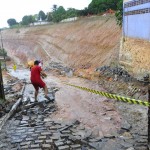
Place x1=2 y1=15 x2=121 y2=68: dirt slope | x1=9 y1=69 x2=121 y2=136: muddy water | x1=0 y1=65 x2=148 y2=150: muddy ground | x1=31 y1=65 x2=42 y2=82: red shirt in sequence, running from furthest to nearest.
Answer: x1=2 y1=15 x2=121 y2=68: dirt slope, x1=31 y1=65 x2=42 y2=82: red shirt, x1=9 y1=69 x2=121 y2=136: muddy water, x1=0 y1=65 x2=148 y2=150: muddy ground

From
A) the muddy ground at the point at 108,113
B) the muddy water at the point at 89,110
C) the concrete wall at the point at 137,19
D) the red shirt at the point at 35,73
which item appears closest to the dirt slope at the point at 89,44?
the concrete wall at the point at 137,19

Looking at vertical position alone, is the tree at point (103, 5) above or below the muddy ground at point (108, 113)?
above

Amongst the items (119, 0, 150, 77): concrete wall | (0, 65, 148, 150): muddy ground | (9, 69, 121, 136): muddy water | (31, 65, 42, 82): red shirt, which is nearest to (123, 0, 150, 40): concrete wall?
(119, 0, 150, 77): concrete wall

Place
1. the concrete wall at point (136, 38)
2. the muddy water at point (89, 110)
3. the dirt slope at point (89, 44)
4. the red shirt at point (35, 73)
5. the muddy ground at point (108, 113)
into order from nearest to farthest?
the muddy ground at point (108, 113)
the muddy water at point (89, 110)
the red shirt at point (35, 73)
the concrete wall at point (136, 38)
the dirt slope at point (89, 44)

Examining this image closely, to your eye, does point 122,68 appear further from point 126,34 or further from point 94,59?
point 94,59

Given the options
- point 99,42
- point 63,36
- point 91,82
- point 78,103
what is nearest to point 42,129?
point 78,103

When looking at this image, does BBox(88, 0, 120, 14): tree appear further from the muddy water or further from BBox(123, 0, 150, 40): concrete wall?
the muddy water

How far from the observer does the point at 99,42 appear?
25828mm

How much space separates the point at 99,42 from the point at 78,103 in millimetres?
14373

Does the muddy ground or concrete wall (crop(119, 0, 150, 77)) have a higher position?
concrete wall (crop(119, 0, 150, 77))

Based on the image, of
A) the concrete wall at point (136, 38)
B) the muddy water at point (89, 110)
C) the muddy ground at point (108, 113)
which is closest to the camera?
the muddy ground at point (108, 113)

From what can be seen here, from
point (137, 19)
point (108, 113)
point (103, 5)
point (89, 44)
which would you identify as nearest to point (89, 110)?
point (108, 113)

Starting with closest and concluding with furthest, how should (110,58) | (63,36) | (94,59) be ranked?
1. (110,58)
2. (94,59)
3. (63,36)

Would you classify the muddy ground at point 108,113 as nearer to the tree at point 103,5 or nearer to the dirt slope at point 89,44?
the dirt slope at point 89,44
